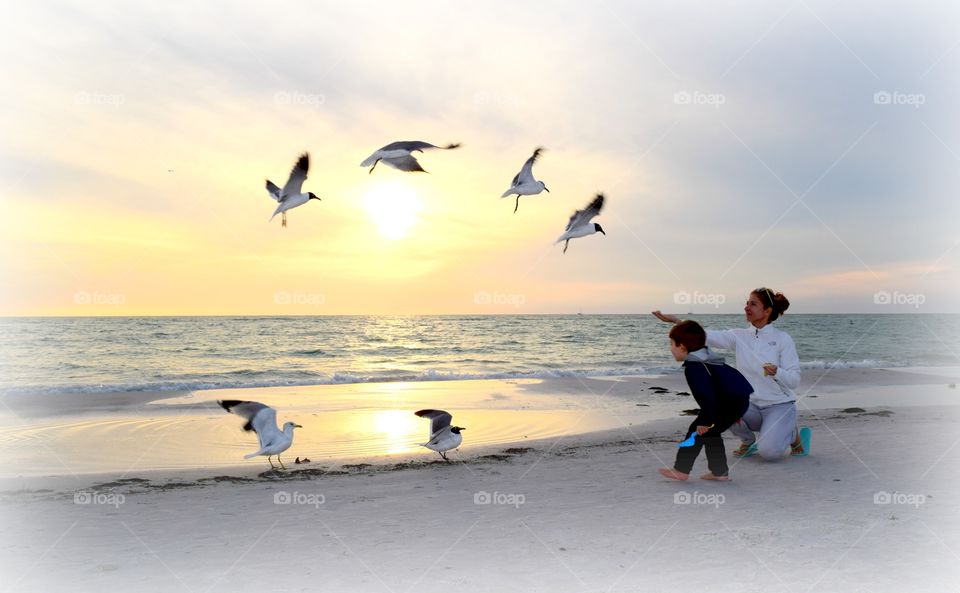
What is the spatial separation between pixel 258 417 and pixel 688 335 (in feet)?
14.9

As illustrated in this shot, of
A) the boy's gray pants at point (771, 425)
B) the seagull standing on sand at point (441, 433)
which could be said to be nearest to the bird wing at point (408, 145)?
the seagull standing on sand at point (441, 433)

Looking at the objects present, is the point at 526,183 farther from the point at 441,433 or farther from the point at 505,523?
the point at 505,523

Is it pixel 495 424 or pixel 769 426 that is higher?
pixel 769 426

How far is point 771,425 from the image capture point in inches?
277

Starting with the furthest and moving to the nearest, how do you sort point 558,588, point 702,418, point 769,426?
point 769,426
point 702,418
point 558,588

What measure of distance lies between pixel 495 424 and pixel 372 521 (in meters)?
6.40

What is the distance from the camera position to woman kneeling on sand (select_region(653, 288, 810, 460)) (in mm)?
6730

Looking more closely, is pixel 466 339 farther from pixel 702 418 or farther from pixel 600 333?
pixel 702 418

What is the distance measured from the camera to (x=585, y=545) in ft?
15.4

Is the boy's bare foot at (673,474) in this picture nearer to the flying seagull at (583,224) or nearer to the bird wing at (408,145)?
the flying seagull at (583,224)

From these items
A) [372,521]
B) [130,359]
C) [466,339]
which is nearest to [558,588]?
[372,521]

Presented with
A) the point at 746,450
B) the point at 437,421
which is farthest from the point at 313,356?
the point at 746,450

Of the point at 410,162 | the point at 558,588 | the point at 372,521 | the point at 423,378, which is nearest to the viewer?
the point at 558,588

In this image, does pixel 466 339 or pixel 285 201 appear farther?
pixel 466 339
